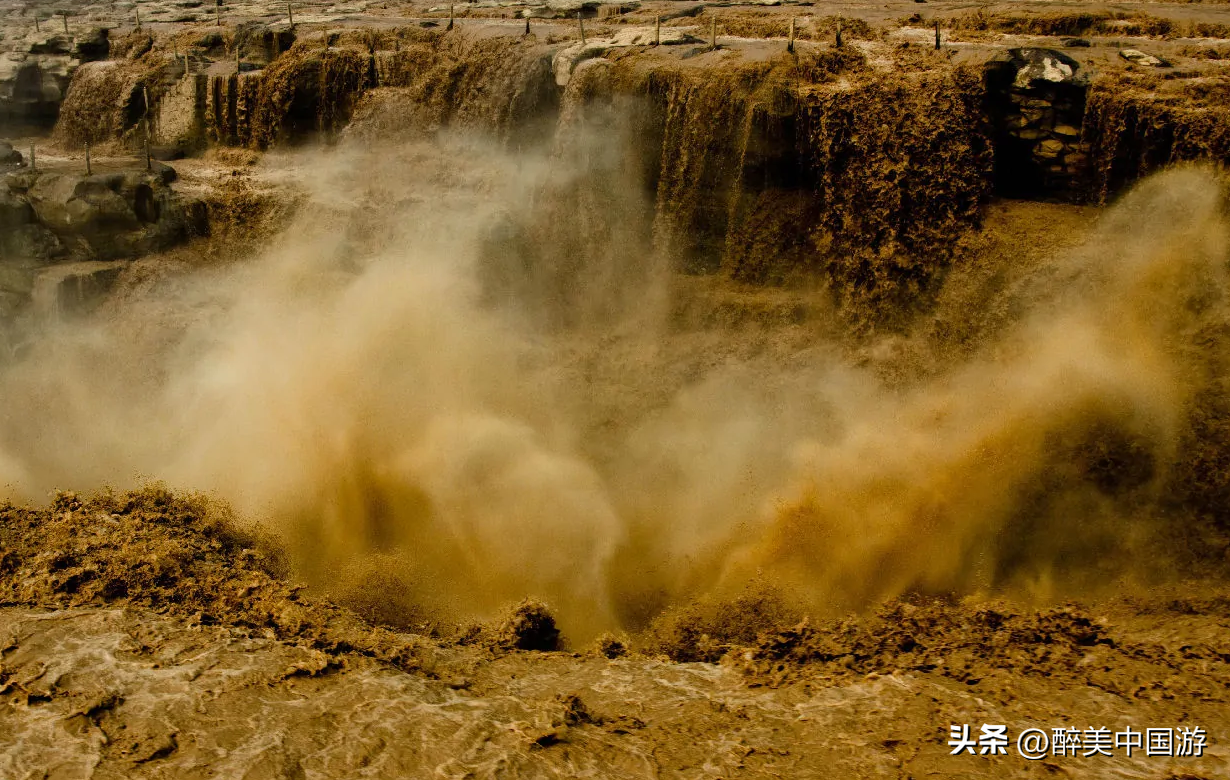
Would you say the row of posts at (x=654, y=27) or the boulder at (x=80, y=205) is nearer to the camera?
the row of posts at (x=654, y=27)

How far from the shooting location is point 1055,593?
6.89 metres

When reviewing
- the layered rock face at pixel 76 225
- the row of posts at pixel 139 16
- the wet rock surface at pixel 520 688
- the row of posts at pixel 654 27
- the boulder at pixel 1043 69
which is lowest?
the wet rock surface at pixel 520 688

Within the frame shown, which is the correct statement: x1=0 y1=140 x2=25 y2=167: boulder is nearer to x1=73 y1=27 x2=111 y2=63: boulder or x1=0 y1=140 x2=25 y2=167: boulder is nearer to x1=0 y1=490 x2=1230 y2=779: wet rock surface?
x1=73 y1=27 x2=111 y2=63: boulder

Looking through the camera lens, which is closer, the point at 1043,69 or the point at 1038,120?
the point at 1043,69

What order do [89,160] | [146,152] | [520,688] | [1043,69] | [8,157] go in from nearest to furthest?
[520,688] → [1043,69] → [89,160] → [8,157] → [146,152]

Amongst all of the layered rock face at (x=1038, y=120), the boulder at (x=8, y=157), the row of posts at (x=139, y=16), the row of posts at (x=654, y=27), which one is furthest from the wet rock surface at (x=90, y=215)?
the layered rock face at (x=1038, y=120)

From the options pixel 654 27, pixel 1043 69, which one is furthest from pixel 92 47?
pixel 1043 69

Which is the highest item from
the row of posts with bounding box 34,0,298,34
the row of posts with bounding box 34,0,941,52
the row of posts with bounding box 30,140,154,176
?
the row of posts with bounding box 34,0,298,34

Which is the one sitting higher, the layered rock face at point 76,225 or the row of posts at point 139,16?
the row of posts at point 139,16

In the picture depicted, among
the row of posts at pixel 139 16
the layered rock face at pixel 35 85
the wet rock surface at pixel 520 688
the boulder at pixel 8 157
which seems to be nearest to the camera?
the wet rock surface at pixel 520 688

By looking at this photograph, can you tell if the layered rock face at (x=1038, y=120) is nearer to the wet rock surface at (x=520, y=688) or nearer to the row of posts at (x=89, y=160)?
the wet rock surface at (x=520, y=688)

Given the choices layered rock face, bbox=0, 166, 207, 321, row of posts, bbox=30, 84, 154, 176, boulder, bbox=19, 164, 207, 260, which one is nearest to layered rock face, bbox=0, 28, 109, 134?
row of posts, bbox=30, 84, 154, 176

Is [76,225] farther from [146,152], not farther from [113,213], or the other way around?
[146,152]

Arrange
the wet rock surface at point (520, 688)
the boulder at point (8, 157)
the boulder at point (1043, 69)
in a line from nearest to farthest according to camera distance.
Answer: the wet rock surface at point (520, 688) < the boulder at point (1043, 69) < the boulder at point (8, 157)
